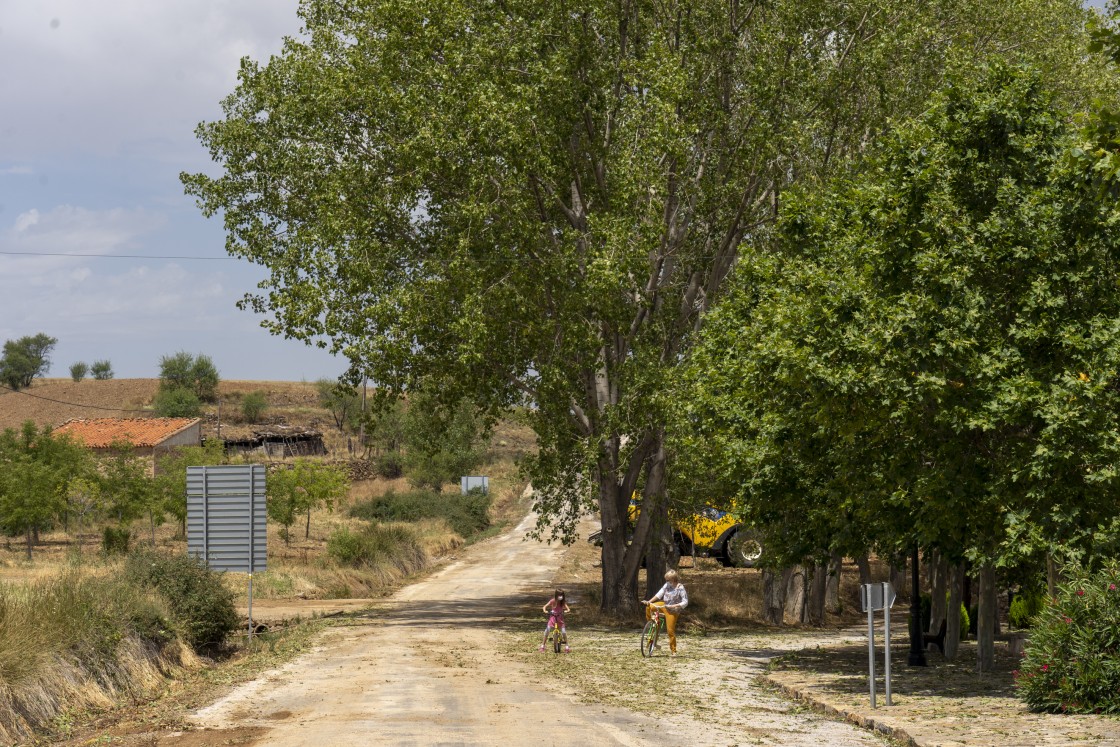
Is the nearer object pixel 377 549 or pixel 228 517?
pixel 228 517

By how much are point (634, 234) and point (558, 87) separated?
376cm

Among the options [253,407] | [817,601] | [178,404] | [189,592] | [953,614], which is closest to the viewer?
[189,592]

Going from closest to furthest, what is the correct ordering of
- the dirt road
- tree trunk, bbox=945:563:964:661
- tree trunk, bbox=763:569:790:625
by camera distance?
the dirt road, tree trunk, bbox=945:563:964:661, tree trunk, bbox=763:569:790:625

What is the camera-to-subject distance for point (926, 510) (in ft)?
56.9

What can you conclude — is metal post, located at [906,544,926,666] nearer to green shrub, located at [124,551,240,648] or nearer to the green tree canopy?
the green tree canopy

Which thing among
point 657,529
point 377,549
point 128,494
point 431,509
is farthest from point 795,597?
point 431,509

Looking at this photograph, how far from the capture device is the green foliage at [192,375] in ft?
424

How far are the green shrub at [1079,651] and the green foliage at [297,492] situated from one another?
4211 cm

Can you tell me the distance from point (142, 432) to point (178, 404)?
29219mm

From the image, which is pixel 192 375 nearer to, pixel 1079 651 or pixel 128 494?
pixel 128 494

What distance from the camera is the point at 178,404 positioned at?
115m

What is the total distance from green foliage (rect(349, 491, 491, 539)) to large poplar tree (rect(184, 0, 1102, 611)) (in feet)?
130

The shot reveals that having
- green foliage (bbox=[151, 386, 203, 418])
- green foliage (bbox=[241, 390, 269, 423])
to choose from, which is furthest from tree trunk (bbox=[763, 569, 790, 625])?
green foliage (bbox=[241, 390, 269, 423])

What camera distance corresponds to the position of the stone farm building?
269 feet
